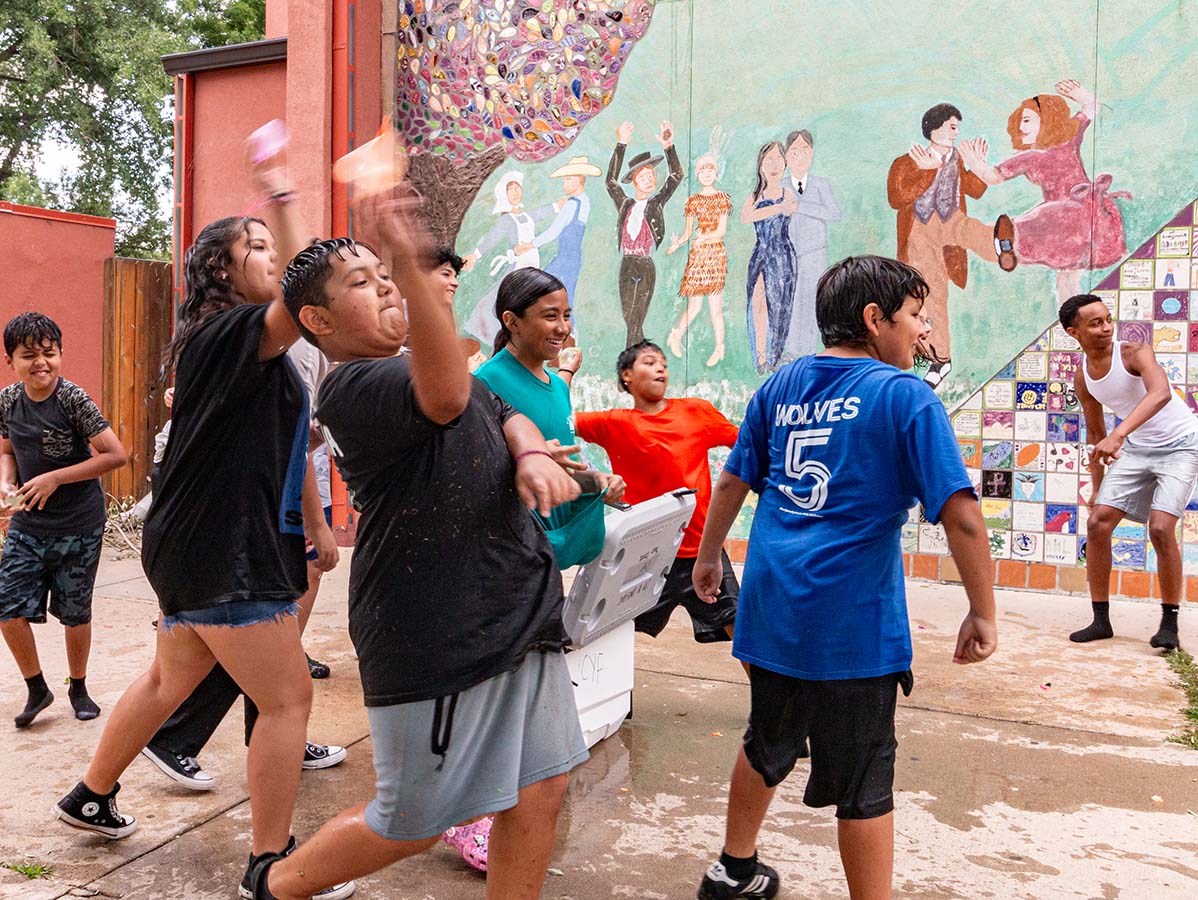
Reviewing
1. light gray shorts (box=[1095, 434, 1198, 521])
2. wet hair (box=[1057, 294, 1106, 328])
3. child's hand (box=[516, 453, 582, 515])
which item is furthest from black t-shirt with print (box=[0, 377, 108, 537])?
light gray shorts (box=[1095, 434, 1198, 521])

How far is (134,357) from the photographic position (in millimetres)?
9414

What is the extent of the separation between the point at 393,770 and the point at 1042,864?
6.61 feet

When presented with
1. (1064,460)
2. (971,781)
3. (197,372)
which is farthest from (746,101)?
(197,372)

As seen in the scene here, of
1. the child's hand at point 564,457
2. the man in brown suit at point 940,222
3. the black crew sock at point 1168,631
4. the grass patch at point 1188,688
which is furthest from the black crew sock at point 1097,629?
the child's hand at point 564,457

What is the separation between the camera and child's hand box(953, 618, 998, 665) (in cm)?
253

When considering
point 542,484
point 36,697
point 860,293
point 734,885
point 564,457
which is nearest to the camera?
point 542,484

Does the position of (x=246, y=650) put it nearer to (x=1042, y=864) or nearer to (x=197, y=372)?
(x=197, y=372)

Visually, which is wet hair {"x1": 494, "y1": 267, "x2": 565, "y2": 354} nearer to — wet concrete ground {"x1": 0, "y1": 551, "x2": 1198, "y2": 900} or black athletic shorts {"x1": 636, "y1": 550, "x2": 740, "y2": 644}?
black athletic shorts {"x1": 636, "y1": 550, "x2": 740, "y2": 644}

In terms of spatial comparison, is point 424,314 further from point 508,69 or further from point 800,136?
point 508,69

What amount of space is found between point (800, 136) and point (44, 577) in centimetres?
542

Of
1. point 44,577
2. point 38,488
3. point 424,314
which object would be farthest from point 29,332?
Result: point 424,314

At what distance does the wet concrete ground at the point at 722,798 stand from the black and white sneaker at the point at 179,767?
0.05m

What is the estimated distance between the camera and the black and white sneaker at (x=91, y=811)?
10.5 feet

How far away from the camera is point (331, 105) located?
27.7 feet
